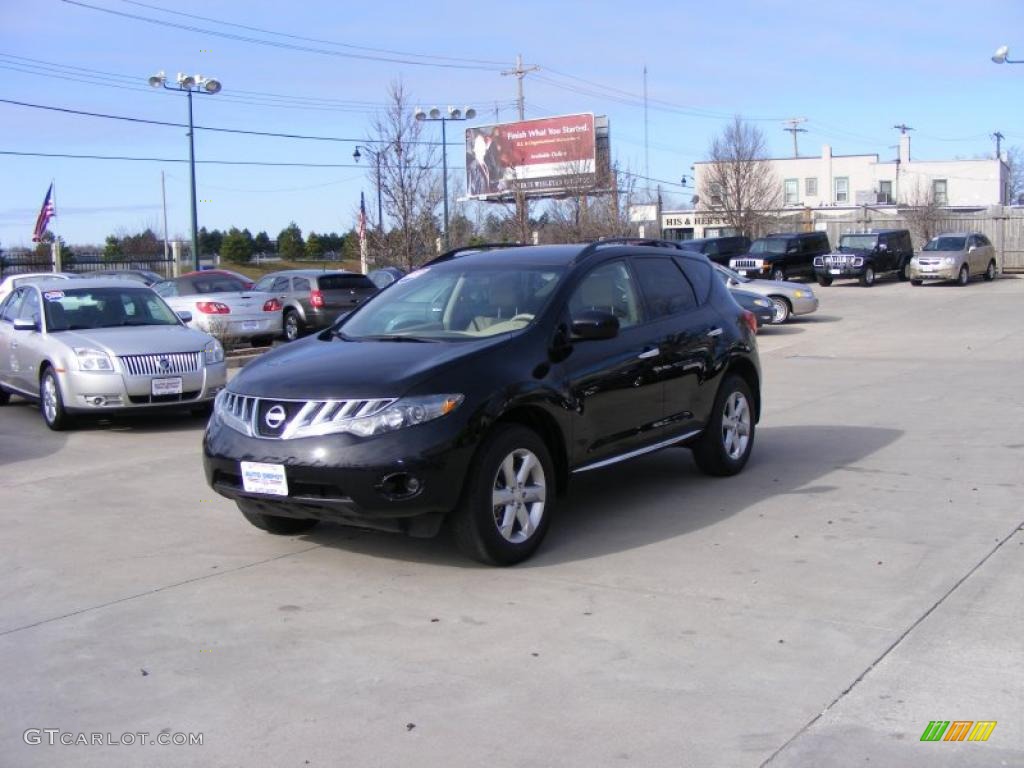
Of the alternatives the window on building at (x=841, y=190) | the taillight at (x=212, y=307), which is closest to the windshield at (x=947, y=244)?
the taillight at (x=212, y=307)

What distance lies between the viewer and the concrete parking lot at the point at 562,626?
4062 millimetres

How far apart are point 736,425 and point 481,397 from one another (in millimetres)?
3148

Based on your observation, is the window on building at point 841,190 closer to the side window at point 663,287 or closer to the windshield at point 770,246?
the windshield at point 770,246

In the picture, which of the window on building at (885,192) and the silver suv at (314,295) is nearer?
the silver suv at (314,295)

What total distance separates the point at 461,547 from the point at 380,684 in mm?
1547

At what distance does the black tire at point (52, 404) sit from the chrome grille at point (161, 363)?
81 cm

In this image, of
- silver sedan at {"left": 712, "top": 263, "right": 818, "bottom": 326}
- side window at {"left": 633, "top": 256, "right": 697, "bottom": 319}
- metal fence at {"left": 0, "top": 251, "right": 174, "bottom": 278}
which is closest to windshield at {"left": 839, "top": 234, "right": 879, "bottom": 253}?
silver sedan at {"left": 712, "top": 263, "right": 818, "bottom": 326}

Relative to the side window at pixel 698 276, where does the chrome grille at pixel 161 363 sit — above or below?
below

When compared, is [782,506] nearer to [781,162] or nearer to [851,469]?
[851,469]

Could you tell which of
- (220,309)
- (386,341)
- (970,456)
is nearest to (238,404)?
(386,341)

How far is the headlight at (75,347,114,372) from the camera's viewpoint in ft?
36.2

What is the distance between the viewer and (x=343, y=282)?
2389 centimetres

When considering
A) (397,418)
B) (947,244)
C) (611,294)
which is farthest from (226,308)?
(947,244)

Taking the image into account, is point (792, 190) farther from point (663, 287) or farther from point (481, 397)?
point (481, 397)
